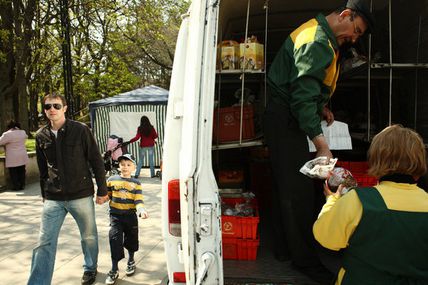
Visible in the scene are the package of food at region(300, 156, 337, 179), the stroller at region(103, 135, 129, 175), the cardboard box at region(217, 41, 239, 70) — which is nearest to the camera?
the package of food at region(300, 156, 337, 179)

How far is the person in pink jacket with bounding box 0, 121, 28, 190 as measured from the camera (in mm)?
8758

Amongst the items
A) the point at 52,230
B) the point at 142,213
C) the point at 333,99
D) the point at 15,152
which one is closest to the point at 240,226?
the point at 142,213

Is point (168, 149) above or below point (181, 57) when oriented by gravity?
below

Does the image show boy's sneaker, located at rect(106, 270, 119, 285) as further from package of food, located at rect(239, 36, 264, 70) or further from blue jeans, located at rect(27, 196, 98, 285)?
package of food, located at rect(239, 36, 264, 70)

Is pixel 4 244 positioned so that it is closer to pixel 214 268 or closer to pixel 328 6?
pixel 214 268

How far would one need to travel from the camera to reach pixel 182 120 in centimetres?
237

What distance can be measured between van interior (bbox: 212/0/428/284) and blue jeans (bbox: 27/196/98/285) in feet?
4.50

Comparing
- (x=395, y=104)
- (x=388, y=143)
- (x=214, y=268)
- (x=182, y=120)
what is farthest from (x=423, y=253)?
(x=395, y=104)

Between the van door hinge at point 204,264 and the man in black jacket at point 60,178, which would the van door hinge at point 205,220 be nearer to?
the van door hinge at point 204,264

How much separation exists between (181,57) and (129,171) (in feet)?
6.05

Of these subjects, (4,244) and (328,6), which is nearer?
(328,6)

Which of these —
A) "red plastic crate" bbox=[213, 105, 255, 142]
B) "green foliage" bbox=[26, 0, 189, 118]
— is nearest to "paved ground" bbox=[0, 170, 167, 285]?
"red plastic crate" bbox=[213, 105, 255, 142]

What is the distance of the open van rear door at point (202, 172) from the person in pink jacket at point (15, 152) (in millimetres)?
8049

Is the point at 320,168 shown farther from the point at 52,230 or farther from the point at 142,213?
the point at 52,230
